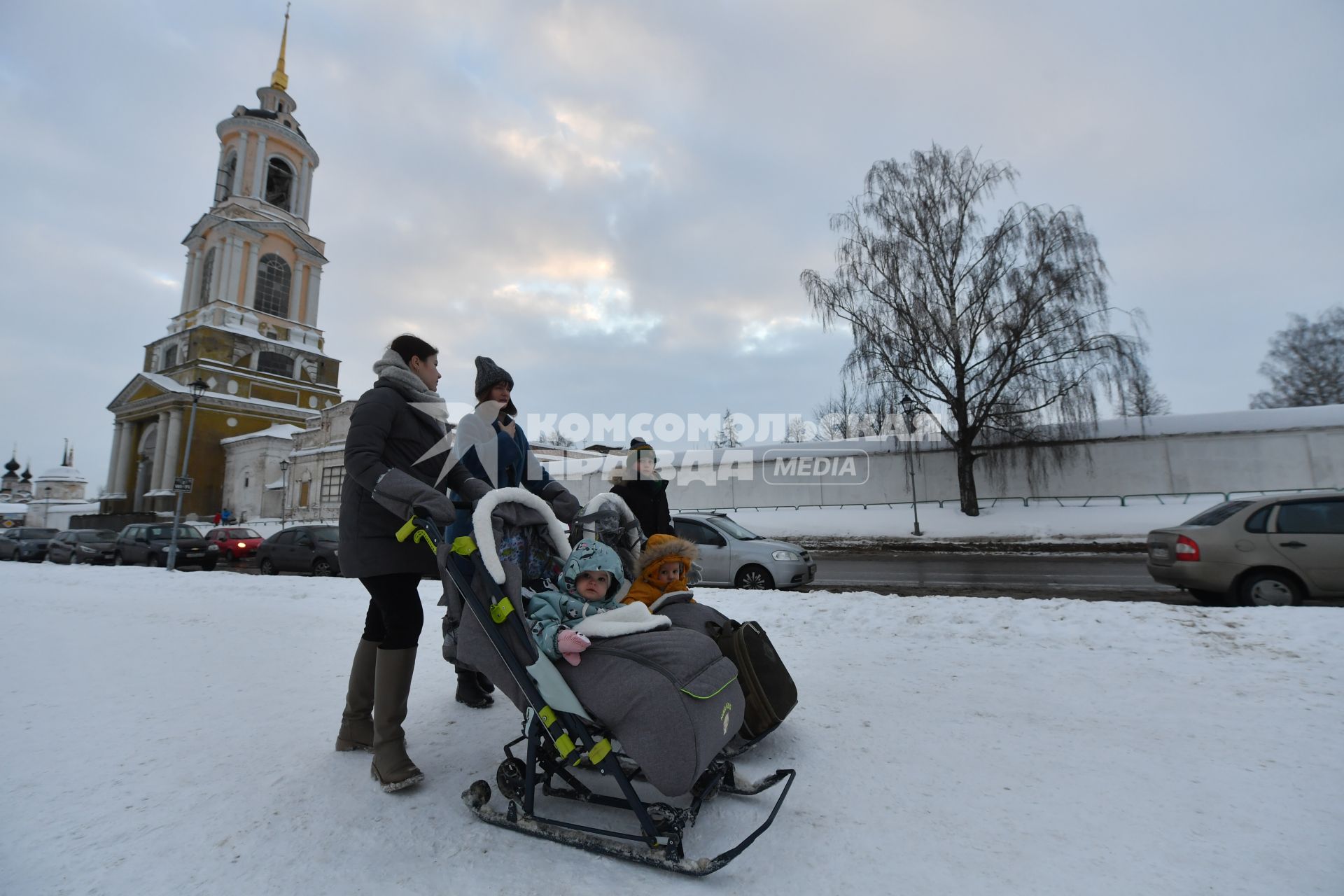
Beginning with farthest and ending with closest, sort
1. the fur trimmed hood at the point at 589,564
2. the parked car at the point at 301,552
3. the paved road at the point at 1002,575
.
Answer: the parked car at the point at 301,552 < the paved road at the point at 1002,575 < the fur trimmed hood at the point at 589,564

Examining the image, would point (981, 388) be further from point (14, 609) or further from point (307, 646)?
point (14, 609)

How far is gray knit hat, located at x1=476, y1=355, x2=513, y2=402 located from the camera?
343cm

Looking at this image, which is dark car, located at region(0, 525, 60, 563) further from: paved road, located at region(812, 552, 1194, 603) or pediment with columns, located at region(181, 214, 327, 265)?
paved road, located at region(812, 552, 1194, 603)

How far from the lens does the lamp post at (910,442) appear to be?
21.6 metres

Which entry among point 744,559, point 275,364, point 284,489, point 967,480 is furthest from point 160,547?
point 275,364

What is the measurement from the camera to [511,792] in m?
2.51

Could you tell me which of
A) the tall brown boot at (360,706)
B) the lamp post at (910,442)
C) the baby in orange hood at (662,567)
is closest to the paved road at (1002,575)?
the lamp post at (910,442)

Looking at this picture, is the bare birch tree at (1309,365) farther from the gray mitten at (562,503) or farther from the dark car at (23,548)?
the dark car at (23,548)

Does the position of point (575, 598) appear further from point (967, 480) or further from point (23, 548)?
point (23, 548)

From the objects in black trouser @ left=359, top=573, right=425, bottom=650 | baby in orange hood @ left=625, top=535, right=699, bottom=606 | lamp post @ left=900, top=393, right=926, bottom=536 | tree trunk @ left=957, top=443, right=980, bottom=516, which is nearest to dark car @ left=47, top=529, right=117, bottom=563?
black trouser @ left=359, top=573, right=425, bottom=650

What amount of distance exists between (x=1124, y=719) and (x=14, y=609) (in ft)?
38.8

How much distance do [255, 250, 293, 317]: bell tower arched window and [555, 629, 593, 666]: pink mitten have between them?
5892 cm

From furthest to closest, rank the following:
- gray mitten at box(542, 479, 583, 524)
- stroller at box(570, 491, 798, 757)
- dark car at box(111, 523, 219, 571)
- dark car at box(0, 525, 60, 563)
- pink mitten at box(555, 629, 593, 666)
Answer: dark car at box(0, 525, 60, 563)
dark car at box(111, 523, 219, 571)
gray mitten at box(542, 479, 583, 524)
stroller at box(570, 491, 798, 757)
pink mitten at box(555, 629, 593, 666)

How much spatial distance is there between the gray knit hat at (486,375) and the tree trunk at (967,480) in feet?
70.6
